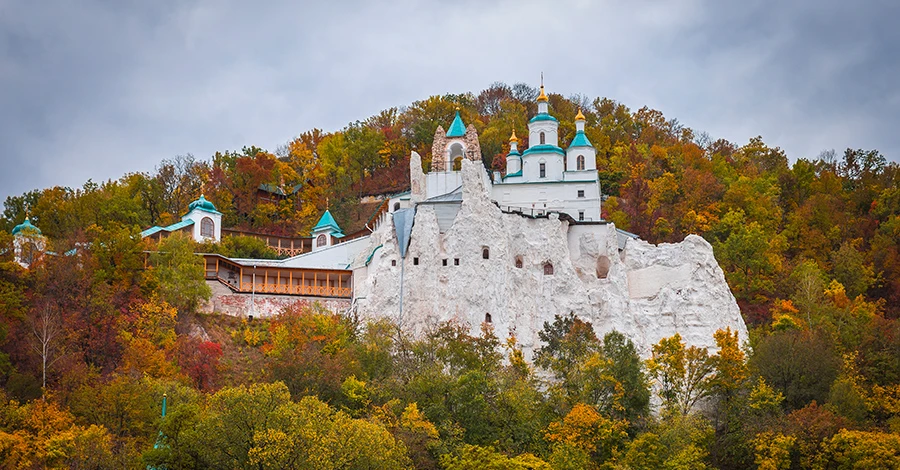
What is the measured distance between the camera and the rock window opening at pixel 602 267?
174ft

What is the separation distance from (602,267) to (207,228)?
71.5ft

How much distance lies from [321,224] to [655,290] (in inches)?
794

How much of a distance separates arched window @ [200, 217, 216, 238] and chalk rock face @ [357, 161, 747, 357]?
1202 cm

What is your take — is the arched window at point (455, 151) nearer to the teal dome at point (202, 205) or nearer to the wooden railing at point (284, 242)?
the wooden railing at point (284, 242)

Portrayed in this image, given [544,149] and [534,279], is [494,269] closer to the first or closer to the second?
[534,279]

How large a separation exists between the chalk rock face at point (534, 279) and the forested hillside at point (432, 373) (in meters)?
1.39

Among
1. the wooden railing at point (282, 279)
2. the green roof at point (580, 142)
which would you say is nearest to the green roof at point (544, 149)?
the green roof at point (580, 142)

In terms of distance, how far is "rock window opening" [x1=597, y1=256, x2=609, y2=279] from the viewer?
5297 centimetres

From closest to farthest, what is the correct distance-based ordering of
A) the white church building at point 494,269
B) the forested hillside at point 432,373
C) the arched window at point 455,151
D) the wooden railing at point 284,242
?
the forested hillside at point 432,373 < the white church building at point 494,269 < the arched window at point 455,151 < the wooden railing at point 284,242

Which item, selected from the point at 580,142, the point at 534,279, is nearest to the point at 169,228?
the point at 534,279

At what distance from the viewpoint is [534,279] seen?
168 ft

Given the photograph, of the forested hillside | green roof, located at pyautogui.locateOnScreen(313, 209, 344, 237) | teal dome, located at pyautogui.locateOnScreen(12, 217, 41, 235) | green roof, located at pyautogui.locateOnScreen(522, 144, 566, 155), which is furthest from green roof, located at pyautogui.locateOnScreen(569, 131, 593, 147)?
teal dome, located at pyautogui.locateOnScreen(12, 217, 41, 235)

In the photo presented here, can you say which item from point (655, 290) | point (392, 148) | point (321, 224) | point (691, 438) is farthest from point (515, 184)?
point (392, 148)

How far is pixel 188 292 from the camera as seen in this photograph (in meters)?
50.1
